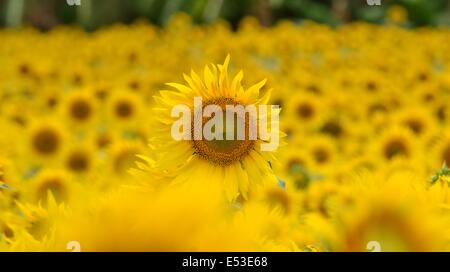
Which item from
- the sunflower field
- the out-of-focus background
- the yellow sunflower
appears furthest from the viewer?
the out-of-focus background

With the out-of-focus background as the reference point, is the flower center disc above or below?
below

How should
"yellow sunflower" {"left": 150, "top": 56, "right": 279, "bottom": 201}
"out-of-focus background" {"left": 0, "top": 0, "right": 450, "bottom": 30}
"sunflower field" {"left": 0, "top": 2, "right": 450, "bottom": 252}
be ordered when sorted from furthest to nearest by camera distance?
"out-of-focus background" {"left": 0, "top": 0, "right": 450, "bottom": 30} → "yellow sunflower" {"left": 150, "top": 56, "right": 279, "bottom": 201} → "sunflower field" {"left": 0, "top": 2, "right": 450, "bottom": 252}

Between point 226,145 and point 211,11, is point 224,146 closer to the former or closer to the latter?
point 226,145

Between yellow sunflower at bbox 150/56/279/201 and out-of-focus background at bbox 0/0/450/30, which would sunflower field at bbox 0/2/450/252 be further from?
out-of-focus background at bbox 0/0/450/30

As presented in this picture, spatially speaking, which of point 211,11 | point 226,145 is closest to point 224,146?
point 226,145

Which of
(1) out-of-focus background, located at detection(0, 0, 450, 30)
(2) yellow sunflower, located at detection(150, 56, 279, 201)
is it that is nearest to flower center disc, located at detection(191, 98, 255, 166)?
(2) yellow sunflower, located at detection(150, 56, 279, 201)

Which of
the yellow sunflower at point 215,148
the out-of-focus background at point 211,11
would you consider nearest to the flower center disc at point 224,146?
the yellow sunflower at point 215,148
